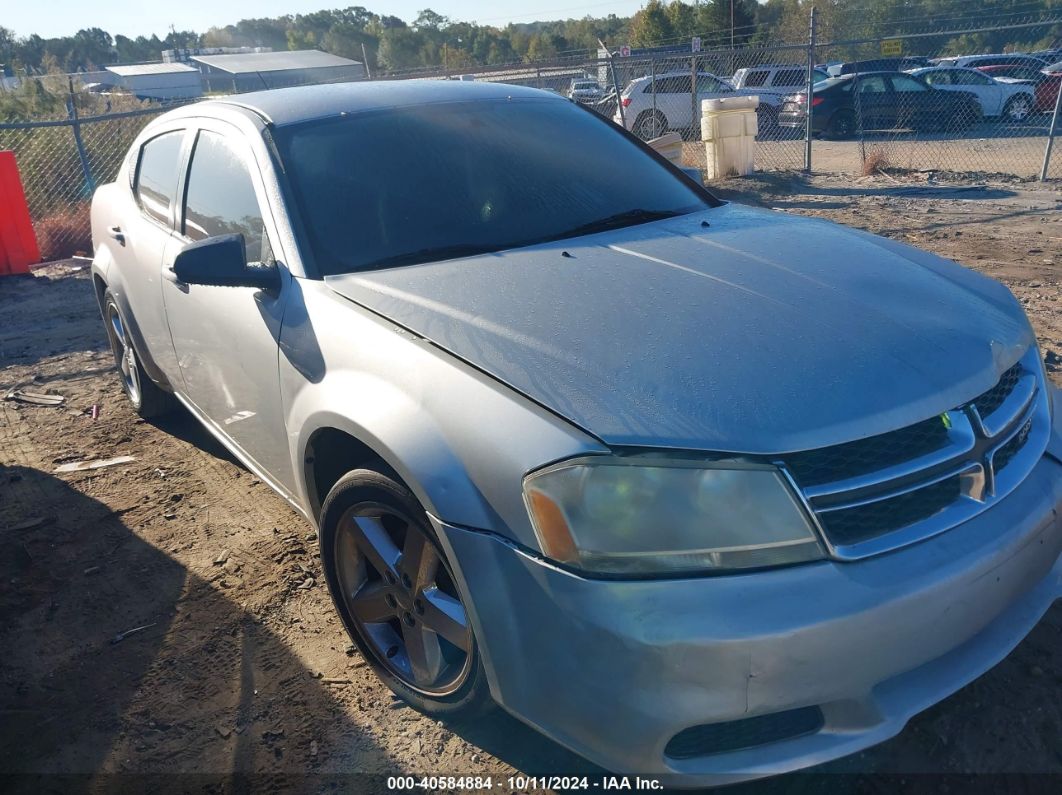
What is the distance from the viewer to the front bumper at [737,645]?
5.56 feet

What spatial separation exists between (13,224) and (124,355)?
608cm

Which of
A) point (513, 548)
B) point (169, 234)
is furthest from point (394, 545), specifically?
point (169, 234)

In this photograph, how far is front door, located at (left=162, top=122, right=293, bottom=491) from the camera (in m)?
2.83

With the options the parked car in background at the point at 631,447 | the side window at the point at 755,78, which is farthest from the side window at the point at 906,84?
the parked car in background at the point at 631,447

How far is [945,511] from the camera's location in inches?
74.8

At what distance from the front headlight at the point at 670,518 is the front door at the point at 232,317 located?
1.32 metres

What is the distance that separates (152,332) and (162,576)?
47.9 inches

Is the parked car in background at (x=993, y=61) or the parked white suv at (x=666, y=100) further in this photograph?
the parked car in background at (x=993, y=61)

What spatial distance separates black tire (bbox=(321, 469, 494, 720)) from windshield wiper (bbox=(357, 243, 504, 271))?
2.33 feet

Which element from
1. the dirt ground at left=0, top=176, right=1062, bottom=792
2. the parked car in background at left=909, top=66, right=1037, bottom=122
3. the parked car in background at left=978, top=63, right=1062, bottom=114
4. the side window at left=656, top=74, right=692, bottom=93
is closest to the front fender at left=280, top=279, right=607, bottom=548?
the dirt ground at left=0, top=176, right=1062, bottom=792

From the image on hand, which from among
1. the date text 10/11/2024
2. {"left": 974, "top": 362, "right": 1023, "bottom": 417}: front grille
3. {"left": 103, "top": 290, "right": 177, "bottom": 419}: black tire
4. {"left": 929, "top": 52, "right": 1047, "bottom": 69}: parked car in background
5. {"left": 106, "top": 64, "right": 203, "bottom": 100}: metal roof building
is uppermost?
{"left": 106, "top": 64, "right": 203, "bottom": 100}: metal roof building

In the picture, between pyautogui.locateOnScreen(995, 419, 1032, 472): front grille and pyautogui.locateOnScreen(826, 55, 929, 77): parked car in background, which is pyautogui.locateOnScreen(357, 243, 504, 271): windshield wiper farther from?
pyautogui.locateOnScreen(826, 55, 929, 77): parked car in background

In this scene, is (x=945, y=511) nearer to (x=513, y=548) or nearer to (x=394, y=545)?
(x=513, y=548)

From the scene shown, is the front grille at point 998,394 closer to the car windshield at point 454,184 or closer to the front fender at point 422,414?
the front fender at point 422,414
